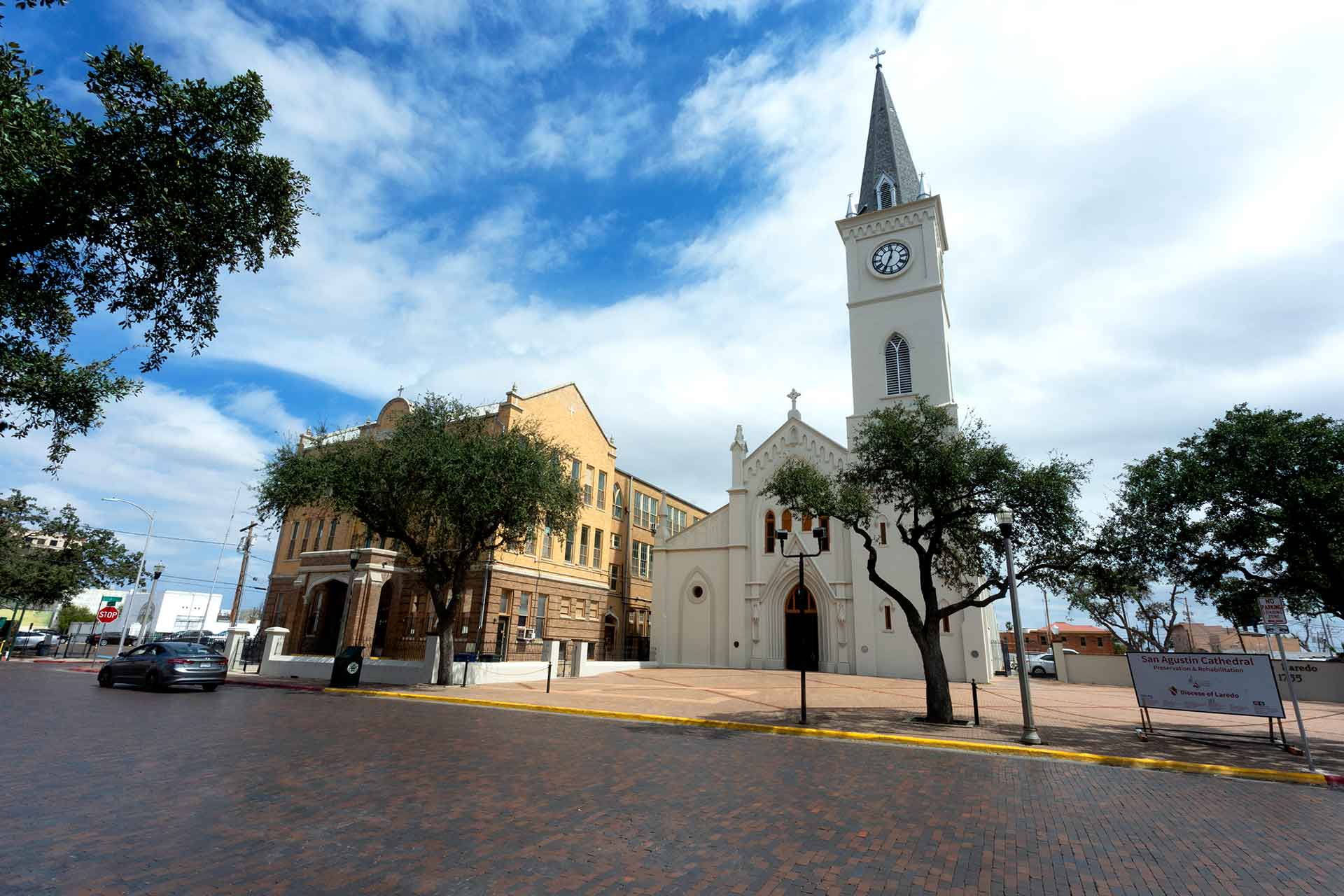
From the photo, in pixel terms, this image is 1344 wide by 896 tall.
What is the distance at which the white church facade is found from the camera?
99.4 feet

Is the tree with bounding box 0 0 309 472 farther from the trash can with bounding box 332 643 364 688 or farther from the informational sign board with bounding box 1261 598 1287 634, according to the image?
the informational sign board with bounding box 1261 598 1287 634

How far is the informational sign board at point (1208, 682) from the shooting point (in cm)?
1204

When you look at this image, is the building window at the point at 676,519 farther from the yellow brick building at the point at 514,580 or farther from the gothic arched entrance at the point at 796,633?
the gothic arched entrance at the point at 796,633

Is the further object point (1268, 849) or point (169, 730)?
point (169, 730)

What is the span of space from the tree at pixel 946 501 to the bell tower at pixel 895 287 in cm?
1550

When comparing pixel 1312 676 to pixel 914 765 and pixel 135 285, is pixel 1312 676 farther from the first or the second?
pixel 135 285

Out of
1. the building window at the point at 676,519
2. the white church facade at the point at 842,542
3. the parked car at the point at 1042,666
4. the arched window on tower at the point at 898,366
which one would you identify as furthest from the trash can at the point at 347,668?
the parked car at the point at 1042,666

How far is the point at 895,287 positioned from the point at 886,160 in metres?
9.14

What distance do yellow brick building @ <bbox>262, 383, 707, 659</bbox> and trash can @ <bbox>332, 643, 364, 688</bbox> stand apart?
4243mm

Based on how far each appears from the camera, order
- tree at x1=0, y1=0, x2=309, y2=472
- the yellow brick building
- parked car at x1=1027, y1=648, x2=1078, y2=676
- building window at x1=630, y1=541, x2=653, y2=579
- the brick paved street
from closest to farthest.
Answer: the brick paved street → tree at x1=0, y1=0, x2=309, y2=472 → the yellow brick building → parked car at x1=1027, y1=648, x2=1078, y2=676 → building window at x1=630, y1=541, x2=653, y2=579

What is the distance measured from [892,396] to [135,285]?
30573mm

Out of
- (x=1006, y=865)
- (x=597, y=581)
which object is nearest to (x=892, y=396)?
(x=597, y=581)

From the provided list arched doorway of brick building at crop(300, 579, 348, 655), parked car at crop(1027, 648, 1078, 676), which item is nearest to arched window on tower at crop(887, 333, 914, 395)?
parked car at crop(1027, 648, 1078, 676)

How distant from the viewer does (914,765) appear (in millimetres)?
9711
